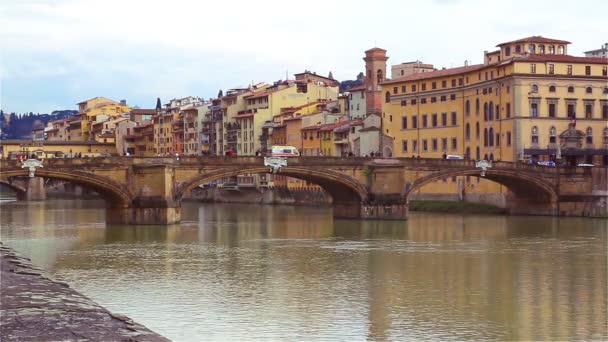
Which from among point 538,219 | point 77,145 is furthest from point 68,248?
point 77,145

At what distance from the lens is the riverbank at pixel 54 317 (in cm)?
2095

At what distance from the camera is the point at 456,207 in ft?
260

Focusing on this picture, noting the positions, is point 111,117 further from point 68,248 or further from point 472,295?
point 472,295

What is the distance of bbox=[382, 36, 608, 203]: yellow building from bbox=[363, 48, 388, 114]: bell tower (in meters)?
15.3

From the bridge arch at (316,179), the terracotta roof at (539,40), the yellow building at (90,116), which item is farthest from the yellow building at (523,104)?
the yellow building at (90,116)

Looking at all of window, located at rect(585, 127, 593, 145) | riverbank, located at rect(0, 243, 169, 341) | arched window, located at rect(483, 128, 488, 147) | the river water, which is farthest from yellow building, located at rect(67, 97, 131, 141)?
riverbank, located at rect(0, 243, 169, 341)

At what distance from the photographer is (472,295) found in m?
31.0

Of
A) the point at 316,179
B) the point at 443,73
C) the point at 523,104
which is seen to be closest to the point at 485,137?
the point at 523,104

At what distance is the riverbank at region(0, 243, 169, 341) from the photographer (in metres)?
21.0

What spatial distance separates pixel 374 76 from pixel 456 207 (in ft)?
86.8

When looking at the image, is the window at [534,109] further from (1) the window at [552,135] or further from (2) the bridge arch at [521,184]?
(2) the bridge arch at [521,184]

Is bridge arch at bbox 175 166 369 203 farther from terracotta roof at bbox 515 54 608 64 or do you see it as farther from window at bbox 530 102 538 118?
terracotta roof at bbox 515 54 608 64

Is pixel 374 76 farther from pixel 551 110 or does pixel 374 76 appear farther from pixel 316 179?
pixel 316 179

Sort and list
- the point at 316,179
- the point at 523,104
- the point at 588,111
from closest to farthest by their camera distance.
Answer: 1. the point at 316,179
2. the point at 523,104
3. the point at 588,111
